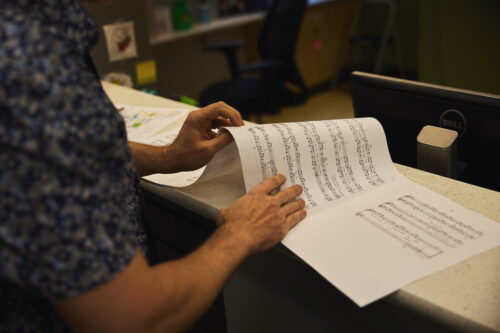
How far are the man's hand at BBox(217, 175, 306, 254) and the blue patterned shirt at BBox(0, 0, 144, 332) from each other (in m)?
0.23

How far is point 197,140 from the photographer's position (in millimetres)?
979

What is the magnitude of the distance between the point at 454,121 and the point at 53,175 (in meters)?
0.78

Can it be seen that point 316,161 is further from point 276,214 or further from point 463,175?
point 463,175

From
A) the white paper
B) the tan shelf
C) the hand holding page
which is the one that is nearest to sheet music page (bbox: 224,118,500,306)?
the hand holding page

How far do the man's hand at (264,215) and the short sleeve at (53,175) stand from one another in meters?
0.25

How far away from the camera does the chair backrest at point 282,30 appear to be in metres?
2.62

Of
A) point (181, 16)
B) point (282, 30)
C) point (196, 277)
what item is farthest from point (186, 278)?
point (181, 16)

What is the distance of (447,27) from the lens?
7.95ft

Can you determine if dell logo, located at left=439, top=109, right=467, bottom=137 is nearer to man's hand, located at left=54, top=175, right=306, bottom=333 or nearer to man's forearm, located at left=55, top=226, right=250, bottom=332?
man's hand, located at left=54, top=175, right=306, bottom=333

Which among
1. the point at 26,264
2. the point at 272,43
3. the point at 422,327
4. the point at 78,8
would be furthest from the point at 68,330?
the point at 272,43

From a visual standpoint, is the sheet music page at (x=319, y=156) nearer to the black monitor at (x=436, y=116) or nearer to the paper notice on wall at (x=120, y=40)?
the black monitor at (x=436, y=116)

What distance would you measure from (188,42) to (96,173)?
3452 mm

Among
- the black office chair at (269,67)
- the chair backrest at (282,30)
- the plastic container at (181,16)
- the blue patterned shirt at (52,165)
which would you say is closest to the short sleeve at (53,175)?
the blue patterned shirt at (52,165)

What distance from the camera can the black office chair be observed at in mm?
2596
